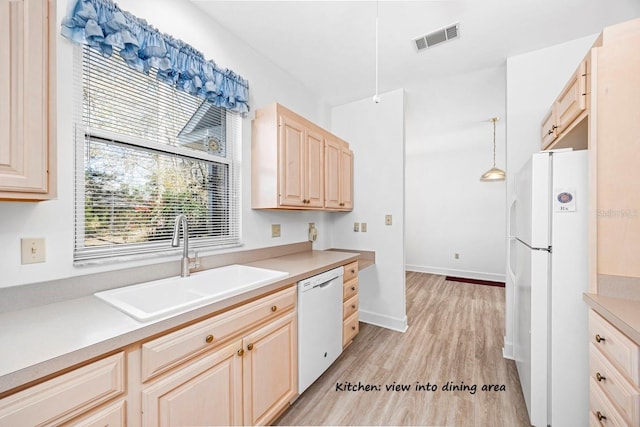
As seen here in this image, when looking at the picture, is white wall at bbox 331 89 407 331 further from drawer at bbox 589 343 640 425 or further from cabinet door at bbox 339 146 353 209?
drawer at bbox 589 343 640 425

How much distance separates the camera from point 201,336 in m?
1.15

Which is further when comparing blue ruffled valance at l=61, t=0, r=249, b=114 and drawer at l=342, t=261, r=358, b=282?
drawer at l=342, t=261, r=358, b=282

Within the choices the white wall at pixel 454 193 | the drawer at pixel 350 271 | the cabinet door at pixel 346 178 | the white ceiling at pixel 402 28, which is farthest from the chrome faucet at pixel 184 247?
the white wall at pixel 454 193

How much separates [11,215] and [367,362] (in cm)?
247

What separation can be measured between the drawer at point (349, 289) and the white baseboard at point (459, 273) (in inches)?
152

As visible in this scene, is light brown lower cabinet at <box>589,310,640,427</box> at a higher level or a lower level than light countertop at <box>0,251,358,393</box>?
lower

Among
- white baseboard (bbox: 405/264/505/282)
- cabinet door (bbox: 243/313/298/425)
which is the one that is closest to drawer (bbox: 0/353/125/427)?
cabinet door (bbox: 243/313/298/425)

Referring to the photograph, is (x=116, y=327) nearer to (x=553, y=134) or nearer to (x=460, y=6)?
(x=460, y=6)

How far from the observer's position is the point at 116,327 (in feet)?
3.09

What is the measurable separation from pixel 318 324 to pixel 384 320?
1421 millimetres

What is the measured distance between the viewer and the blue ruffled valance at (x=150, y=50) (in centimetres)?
125

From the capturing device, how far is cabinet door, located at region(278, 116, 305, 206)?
6.95 ft

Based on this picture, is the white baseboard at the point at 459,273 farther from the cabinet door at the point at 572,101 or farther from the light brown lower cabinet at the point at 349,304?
the cabinet door at the point at 572,101

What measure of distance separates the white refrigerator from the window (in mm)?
2067
